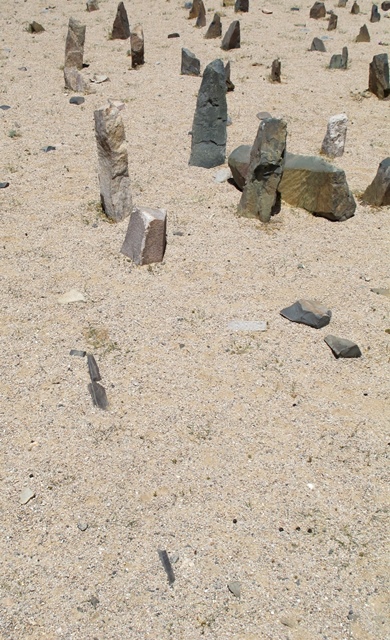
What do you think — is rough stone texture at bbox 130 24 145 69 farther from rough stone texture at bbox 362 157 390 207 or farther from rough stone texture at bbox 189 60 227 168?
rough stone texture at bbox 362 157 390 207

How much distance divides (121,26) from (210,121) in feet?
25.5

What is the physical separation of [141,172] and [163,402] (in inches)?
184

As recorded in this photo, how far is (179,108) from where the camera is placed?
10977 millimetres

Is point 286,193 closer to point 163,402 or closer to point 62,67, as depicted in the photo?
point 163,402

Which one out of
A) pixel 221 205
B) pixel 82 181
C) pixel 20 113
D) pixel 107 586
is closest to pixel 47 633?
pixel 107 586

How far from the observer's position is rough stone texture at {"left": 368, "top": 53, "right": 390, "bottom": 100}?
1134cm

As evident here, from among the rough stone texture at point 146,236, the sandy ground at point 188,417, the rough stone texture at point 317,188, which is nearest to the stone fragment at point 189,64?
the sandy ground at point 188,417

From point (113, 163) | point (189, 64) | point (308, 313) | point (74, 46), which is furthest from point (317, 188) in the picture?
point (74, 46)

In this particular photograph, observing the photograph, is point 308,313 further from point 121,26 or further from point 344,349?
point 121,26

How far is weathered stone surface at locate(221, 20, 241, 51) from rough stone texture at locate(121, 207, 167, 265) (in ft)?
29.9

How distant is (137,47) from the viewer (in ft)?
41.5

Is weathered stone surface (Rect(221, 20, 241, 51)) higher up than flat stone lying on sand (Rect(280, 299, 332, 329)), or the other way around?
weathered stone surface (Rect(221, 20, 241, 51))

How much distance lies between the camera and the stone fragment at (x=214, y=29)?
1482 centimetres

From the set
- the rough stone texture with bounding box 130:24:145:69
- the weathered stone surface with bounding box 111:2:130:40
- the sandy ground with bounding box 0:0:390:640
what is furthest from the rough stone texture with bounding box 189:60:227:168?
the weathered stone surface with bounding box 111:2:130:40
